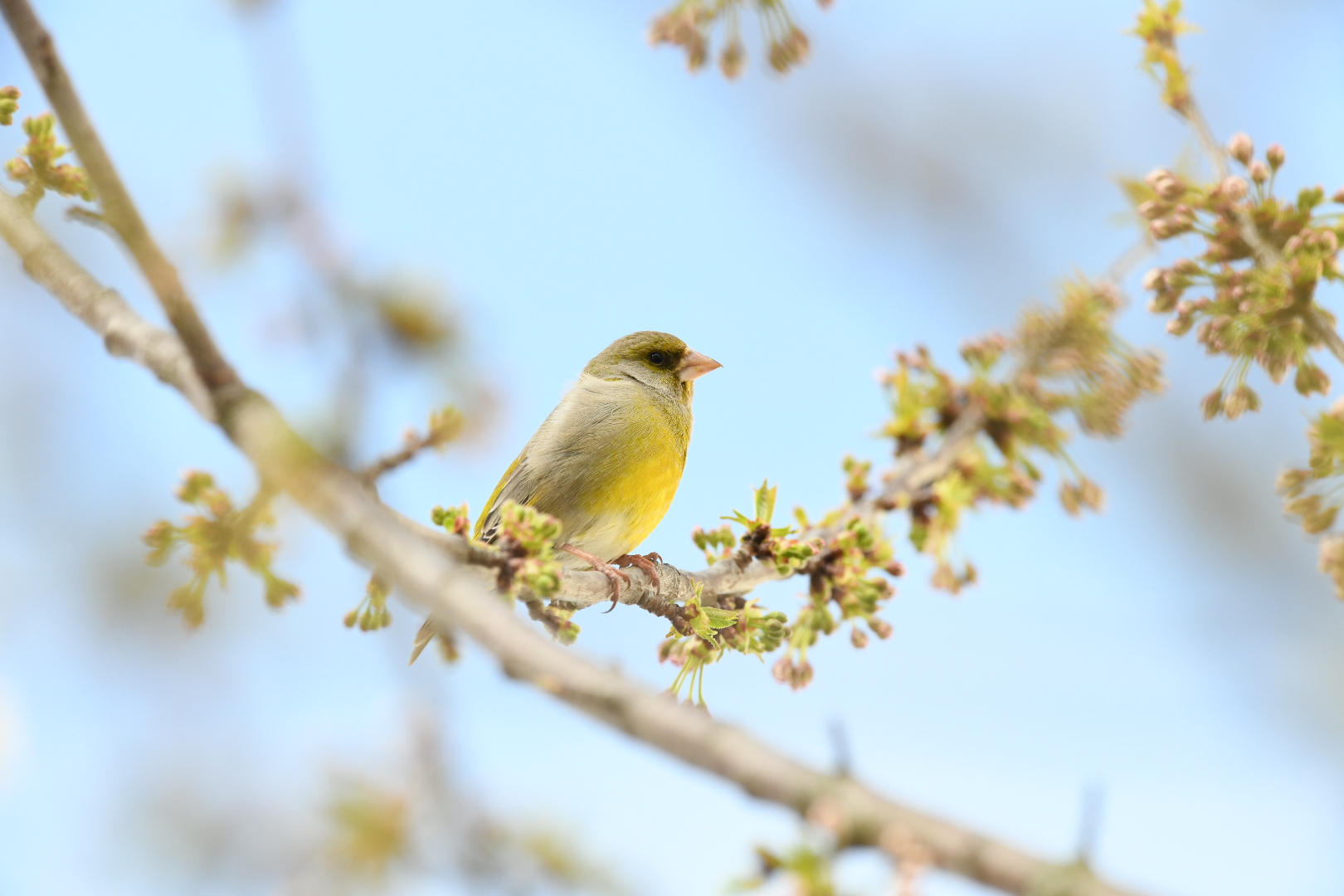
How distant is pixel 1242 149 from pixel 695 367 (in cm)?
372

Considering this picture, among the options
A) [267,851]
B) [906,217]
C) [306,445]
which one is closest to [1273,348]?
[906,217]

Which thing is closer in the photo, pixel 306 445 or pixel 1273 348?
pixel 306 445

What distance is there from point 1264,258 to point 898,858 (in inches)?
107

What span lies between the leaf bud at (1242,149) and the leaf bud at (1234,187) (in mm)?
101

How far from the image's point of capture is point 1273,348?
325cm

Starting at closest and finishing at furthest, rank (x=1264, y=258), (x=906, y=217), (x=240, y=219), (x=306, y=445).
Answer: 1. (x=306, y=445)
2. (x=1264, y=258)
3. (x=240, y=219)
4. (x=906, y=217)

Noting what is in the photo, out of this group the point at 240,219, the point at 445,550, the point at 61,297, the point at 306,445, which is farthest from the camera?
the point at 240,219

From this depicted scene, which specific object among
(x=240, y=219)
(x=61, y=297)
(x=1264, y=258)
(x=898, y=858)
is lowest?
(x=898, y=858)

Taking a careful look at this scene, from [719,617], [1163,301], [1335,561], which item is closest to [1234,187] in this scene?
[1163,301]

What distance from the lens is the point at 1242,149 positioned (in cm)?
340

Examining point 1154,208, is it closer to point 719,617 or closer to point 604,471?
point 719,617

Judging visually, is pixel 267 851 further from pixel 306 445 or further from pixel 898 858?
pixel 898 858

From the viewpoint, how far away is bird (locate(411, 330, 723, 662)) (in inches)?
214

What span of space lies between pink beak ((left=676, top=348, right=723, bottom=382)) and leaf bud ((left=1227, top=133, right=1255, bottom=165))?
11.7 ft
